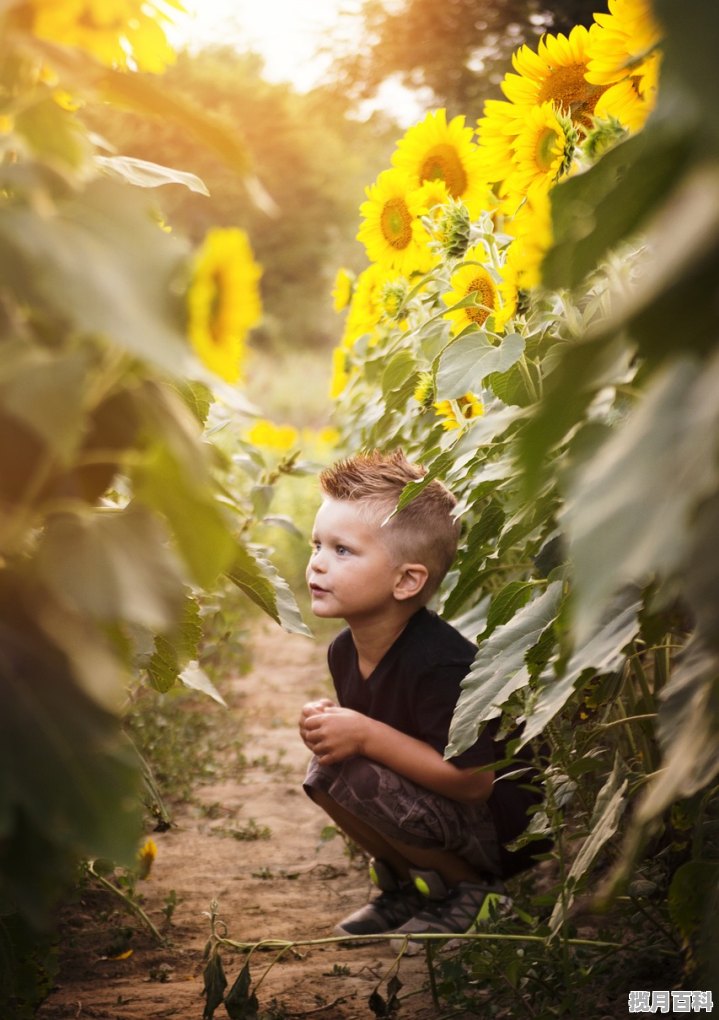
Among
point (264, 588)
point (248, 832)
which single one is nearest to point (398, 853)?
point (248, 832)

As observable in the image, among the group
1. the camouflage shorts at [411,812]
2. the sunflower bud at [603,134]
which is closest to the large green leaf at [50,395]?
the sunflower bud at [603,134]

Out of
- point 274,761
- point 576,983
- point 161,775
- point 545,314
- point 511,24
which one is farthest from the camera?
point 511,24

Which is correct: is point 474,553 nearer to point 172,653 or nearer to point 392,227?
point 172,653

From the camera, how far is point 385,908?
6.15 ft

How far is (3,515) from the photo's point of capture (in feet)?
1.96

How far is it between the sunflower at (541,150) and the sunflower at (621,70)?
6 cm

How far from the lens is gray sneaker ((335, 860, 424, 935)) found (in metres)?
1.83

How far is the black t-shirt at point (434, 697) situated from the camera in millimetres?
1829

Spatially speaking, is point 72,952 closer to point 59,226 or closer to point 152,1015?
point 152,1015

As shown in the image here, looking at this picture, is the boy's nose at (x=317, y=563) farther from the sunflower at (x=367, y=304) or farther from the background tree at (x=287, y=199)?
the background tree at (x=287, y=199)

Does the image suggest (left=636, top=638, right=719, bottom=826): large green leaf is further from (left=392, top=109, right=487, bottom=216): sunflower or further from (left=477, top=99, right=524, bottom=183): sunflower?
(left=392, top=109, right=487, bottom=216): sunflower

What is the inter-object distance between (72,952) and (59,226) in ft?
4.75

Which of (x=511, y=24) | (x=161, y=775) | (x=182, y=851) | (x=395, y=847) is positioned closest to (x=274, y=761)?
(x=161, y=775)

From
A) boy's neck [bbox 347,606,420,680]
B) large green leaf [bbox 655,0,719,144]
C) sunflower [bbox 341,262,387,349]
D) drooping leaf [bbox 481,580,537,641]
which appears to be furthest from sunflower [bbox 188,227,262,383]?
sunflower [bbox 341,262,387,349]
